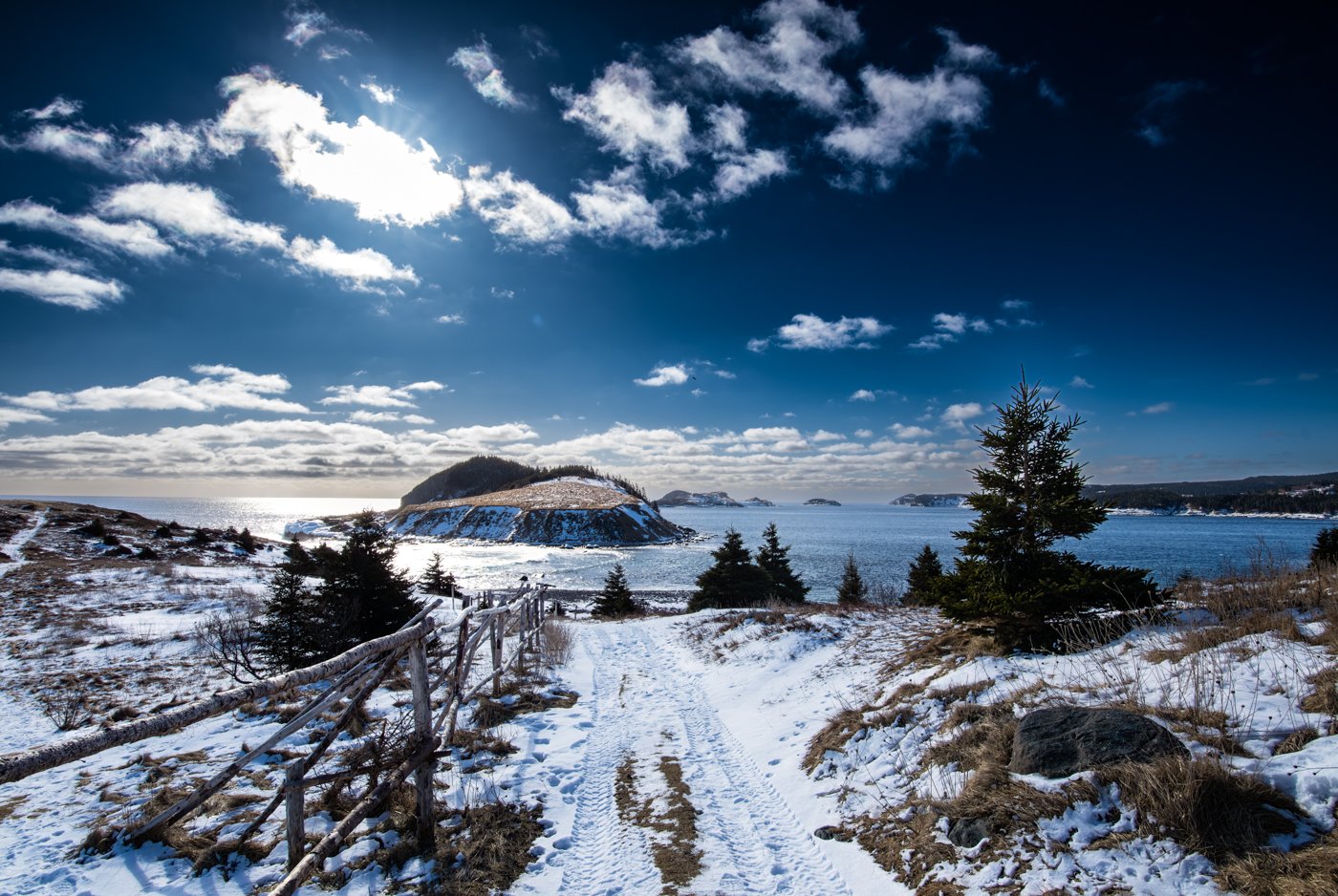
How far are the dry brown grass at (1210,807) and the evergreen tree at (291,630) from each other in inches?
588

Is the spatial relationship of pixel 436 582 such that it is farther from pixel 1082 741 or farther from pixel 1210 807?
pixel 1210 807

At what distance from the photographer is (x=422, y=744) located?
18.6 ft

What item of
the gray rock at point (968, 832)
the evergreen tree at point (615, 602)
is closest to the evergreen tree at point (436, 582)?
the evergreen tree at point (615, 602)

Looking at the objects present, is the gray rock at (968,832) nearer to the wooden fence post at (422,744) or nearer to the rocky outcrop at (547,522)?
the wooden fence post at (422,744)

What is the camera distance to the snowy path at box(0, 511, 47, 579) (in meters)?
28.1

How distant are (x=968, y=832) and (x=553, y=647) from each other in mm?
11843

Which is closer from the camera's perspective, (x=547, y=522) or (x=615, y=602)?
(x=615, y=602)

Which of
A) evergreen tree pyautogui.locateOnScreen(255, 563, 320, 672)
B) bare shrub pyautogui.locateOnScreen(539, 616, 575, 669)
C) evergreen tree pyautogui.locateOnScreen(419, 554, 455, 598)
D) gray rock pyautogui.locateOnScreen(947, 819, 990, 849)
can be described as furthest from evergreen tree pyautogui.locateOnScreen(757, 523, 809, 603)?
gray rock pyautogui.locateOnScreen(947, 819, 990, 849)

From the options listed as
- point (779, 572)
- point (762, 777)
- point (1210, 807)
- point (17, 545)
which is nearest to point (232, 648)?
point (762, 777)

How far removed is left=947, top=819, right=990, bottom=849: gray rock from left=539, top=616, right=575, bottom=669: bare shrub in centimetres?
1040

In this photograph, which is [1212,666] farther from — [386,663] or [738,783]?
[386,663]

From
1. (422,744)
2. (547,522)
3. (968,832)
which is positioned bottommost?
(547,522)

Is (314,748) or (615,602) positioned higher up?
(314,748)

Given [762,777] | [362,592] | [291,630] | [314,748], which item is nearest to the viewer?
[314,748]
